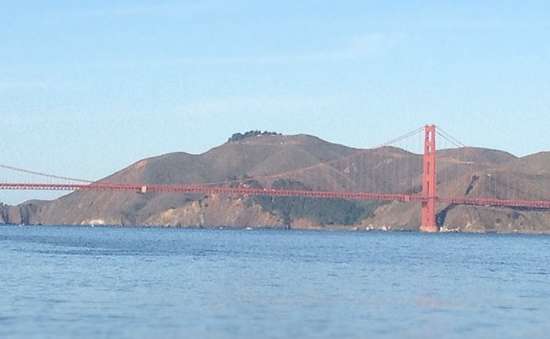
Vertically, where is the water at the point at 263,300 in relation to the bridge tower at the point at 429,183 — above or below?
below

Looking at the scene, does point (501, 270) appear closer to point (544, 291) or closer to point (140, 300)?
point (544, 291)

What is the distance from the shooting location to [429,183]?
379 feet

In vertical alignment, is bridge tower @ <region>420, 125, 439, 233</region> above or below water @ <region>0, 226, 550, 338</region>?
above

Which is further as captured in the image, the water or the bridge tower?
the bridge tower

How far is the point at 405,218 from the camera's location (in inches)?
6649

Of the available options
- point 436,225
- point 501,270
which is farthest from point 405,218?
point 501,270

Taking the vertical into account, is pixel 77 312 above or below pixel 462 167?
below

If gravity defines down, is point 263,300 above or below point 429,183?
below

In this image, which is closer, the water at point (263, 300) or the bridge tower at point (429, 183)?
the water at point (263, 300)

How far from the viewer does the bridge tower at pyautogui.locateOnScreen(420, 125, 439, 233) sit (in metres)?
115

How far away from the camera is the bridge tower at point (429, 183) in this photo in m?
115

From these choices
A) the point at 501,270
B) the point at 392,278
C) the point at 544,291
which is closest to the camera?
the point at 544,291

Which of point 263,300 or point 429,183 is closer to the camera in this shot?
point 263,300

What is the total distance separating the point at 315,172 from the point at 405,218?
32502mm
